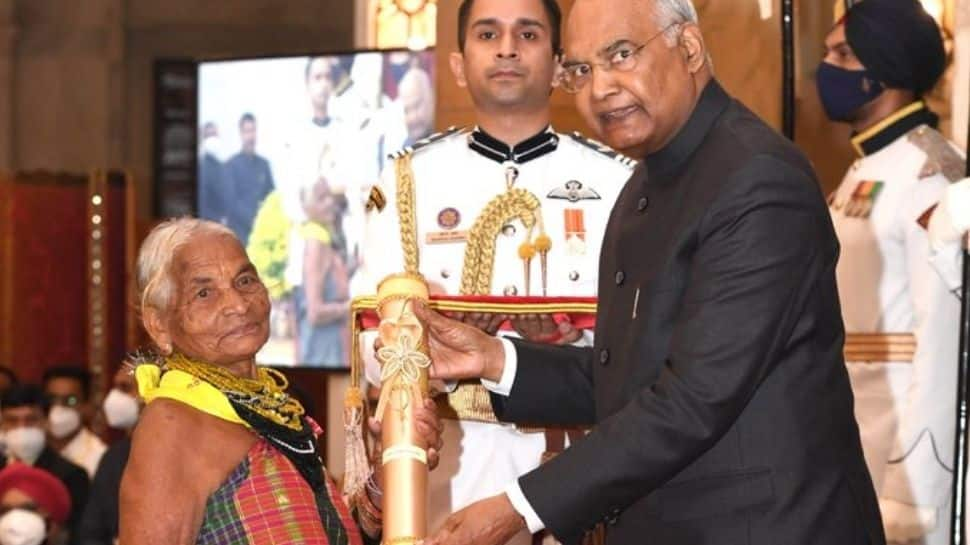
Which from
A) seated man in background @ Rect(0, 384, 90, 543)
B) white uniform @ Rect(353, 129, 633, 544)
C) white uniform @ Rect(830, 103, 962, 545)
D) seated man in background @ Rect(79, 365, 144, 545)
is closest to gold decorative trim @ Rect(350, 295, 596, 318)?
white uniform @ Rect(353, 129, 633, 544)

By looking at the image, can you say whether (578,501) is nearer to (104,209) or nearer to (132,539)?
(132,539)

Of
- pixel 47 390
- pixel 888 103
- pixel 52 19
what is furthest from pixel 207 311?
pixel 52 19

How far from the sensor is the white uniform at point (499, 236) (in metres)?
5.21

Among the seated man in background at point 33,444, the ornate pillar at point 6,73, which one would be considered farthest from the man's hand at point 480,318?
the ornate pillar at point 6,73

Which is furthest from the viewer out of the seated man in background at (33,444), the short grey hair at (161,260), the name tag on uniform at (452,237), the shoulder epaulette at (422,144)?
the seated man in background at (33,444)

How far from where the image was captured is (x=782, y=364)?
11.7ft

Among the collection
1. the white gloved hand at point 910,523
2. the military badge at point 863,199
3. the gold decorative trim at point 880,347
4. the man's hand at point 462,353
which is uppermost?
the military badge at point 863,199

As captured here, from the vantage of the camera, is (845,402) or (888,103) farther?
(888,103)

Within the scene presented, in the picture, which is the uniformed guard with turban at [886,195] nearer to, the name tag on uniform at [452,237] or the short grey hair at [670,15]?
the name tag on uniform at [452,237]

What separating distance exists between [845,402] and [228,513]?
1.24m

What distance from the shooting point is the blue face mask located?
6.55m

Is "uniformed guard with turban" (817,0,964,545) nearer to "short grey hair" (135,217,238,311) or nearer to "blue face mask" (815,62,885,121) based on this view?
"blue face mask" (815,62,885,121)

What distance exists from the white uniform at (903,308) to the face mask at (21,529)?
3236 mm

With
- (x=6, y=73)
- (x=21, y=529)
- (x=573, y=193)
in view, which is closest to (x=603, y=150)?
(x=573, y=193)
